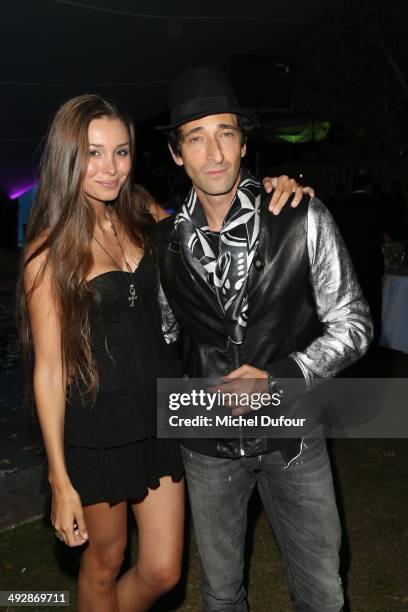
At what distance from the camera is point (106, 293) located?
2.29 meters

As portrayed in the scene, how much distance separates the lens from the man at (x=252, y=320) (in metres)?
2.05

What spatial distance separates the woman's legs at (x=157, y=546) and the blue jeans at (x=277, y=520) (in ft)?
0.55

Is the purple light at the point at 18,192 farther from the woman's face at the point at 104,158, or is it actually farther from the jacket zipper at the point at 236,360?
the jacket zipper at the point at 236,360

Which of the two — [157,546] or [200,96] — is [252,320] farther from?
[157,546]

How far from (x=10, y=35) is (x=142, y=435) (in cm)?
817

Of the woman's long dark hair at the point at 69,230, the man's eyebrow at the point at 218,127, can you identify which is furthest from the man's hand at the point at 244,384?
the man's eyebrow at the point at 218,127

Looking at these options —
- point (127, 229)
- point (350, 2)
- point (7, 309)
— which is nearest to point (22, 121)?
point (7, 309)

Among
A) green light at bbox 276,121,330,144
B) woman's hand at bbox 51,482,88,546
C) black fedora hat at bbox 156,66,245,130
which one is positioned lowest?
woman's hand at bbox 51,482,88,546

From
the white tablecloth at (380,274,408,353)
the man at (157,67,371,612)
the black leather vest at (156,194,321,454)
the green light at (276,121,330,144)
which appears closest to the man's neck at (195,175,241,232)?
the man at (157,67,371,612)

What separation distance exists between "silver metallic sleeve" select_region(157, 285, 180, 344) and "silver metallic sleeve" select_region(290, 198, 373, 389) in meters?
0.55

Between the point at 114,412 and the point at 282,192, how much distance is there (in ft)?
3.00

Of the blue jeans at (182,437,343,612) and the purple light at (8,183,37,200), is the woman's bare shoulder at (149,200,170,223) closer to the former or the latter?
the blue jeans at (182,437,343,612)

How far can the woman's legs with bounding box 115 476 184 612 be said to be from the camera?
2.40 metres

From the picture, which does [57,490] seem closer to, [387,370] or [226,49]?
[387,370]
